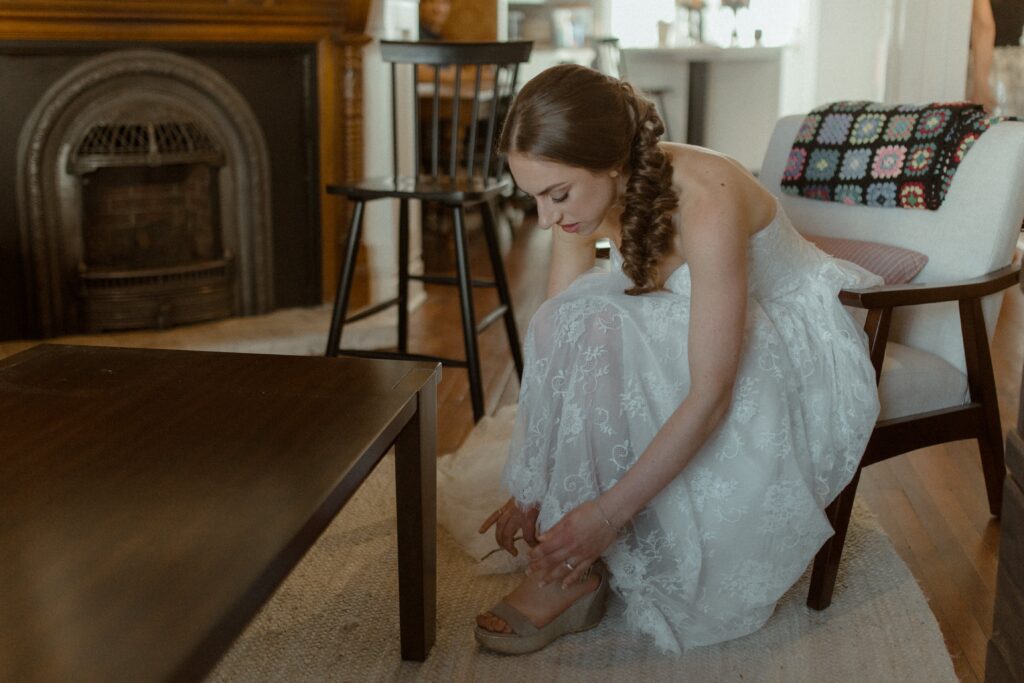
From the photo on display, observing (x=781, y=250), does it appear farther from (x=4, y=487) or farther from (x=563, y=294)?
(x=4, y=487)

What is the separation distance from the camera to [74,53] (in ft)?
10.6

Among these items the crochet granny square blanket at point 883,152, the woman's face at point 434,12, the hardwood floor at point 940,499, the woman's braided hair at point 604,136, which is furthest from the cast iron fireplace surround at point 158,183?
the woman's face at point 434,12

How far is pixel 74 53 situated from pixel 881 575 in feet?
8.45

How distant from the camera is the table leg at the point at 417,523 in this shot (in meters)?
1.56

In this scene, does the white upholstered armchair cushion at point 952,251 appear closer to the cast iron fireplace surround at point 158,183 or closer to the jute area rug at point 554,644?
the jute area rug at point 554,644

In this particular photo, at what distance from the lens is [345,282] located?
2738mm

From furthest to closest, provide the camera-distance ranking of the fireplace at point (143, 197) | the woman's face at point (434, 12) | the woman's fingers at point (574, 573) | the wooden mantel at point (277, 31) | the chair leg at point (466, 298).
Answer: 1. the woman's face at point (434, 12)
2. the fireplace at point (143, 197)
3. the wooden mantel at point (277, 31)
4. the chair leg at point (466, 298)
5. the woman's fingers at point (574, 573)

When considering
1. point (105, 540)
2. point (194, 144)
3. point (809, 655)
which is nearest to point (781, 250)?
point (809, 655)

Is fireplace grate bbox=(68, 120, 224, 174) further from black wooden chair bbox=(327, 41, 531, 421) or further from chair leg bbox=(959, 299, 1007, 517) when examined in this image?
chair leg bbox=(959, 299, 1007, 517)

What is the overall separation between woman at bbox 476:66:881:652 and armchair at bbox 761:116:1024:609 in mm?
102

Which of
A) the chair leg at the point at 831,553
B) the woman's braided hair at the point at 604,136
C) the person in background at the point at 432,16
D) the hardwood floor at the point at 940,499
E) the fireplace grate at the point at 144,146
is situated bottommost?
the hardwood floor at the point at 940,499

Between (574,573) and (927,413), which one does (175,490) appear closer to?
(574,573)

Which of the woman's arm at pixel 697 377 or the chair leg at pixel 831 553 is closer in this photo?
the woman's arm at pixel 697 377
